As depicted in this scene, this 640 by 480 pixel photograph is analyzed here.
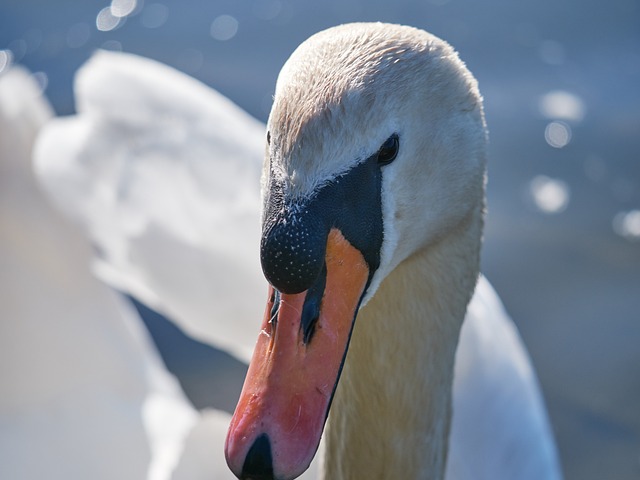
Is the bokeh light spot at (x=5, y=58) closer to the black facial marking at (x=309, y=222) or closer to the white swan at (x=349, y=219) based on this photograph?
the white swan at (x=349, y=219)

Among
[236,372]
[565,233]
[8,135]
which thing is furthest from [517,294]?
[8,135]

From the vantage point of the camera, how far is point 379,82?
1678 millimetres

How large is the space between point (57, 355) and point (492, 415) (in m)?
1.40

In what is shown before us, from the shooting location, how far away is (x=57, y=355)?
3389 mm

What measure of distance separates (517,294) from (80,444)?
1908 millimetres

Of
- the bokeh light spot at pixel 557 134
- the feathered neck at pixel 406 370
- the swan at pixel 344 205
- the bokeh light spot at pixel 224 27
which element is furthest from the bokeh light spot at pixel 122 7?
the swan at pixel 344 205

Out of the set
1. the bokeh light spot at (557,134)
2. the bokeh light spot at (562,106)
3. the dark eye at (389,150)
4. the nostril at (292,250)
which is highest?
the dark eye at (389,150)

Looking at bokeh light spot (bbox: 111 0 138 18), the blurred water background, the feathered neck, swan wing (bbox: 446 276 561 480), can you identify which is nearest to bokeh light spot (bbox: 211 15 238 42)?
the blurred water background

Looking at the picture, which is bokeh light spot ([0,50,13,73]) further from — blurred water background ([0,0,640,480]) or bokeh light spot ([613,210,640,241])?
bokeh light spot ([613,210,640,241])

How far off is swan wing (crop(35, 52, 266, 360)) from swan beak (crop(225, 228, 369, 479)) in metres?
1.47

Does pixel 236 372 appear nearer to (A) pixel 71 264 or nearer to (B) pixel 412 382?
(A) pixel 71 264

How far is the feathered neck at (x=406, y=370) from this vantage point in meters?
2.06

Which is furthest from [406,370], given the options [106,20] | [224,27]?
[106,20]

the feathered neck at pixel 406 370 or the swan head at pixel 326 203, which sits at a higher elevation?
the swan head at pixel 326 203
